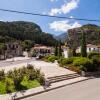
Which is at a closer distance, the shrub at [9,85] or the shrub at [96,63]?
the shrub at [9,85]

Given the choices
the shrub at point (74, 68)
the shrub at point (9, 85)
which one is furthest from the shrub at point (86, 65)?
the shrub at point (9, 85)

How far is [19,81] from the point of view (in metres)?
23.0

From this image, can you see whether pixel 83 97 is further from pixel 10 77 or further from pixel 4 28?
pixel 4 28

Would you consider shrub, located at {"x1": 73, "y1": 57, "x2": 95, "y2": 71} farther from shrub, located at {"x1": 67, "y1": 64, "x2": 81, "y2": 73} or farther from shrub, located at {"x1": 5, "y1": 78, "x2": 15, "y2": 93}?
shrub, located at {"x1": 5, "y1": 78, "x2": 15, "y2": 93}

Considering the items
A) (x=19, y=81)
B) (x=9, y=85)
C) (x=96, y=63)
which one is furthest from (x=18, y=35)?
(x=9, y=85)

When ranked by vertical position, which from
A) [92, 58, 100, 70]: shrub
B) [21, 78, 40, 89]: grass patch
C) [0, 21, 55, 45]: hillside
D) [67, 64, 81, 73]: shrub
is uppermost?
[0, 21, 55, 45]: hillside

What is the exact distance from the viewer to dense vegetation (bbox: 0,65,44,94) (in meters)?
21.9

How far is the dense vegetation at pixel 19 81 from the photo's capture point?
71.9 ft

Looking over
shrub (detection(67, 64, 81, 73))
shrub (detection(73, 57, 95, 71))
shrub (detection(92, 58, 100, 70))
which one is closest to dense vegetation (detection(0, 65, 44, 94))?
shrub (detection(67, 64, 81, 73))

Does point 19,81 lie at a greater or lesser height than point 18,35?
lesser

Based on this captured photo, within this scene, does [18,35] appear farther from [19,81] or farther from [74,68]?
[19,81]

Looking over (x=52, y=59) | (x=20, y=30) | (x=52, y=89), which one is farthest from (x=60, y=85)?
(x=20, y=30)

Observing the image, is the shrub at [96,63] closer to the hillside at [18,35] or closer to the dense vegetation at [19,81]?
the dense vegetation at [19,81]

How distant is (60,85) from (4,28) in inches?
5507
